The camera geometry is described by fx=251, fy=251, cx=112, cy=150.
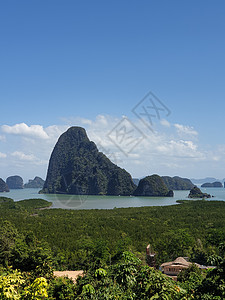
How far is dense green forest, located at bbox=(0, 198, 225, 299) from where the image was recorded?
4121 millimetres

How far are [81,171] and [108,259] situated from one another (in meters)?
81.0

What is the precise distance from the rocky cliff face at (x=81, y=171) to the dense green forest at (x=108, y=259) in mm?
55313

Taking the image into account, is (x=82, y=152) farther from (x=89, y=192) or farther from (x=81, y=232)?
(x=81, y=232)

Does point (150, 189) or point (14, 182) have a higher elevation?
point (150, 189)

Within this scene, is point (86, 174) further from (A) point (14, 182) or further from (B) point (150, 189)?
(A) point (14, 182)

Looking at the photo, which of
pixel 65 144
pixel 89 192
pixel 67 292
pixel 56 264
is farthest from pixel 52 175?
pixel 67 292

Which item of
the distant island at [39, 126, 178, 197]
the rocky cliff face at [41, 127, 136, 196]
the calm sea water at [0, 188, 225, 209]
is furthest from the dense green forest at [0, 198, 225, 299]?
the rocky cliff face at [41, 127, 136, 196]

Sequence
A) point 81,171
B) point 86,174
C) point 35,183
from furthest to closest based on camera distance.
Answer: point 35,183
point 81,171
point 86,174

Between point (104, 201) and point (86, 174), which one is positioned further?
point (86, 174)

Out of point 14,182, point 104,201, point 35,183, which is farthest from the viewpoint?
point 35,183

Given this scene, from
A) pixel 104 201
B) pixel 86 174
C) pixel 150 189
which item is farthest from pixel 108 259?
pixel 86 174

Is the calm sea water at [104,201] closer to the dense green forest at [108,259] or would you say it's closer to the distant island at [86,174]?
the distant island at [86,174]

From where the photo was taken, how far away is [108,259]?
557 inches

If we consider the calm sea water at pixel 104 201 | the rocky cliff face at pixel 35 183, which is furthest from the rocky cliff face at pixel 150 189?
the rocky cliff face at pixel 35 183
